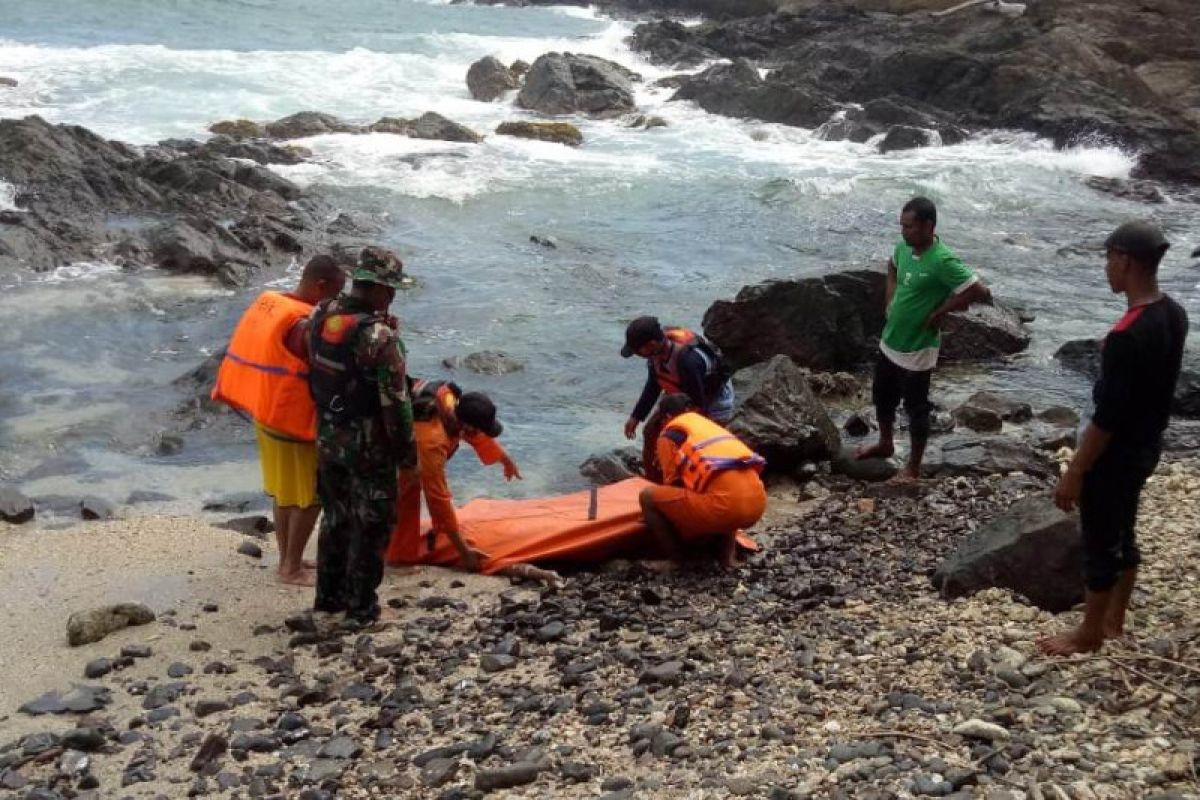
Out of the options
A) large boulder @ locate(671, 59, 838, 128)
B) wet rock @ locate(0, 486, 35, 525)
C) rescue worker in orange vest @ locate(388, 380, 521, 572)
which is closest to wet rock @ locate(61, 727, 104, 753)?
rescue worker in orange vest @ locate(388, 380, 521, 572)

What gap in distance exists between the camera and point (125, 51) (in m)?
33.7

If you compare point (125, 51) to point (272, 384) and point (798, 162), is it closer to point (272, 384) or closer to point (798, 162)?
point (798, 162)

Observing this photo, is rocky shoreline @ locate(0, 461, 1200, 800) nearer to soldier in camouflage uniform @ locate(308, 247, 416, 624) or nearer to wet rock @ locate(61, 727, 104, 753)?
wet rock @ locate(61, 727, 104, 753)

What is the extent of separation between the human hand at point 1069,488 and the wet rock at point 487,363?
7991mm

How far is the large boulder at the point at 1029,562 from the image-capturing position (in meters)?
6.07

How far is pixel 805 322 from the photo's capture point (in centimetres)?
1242

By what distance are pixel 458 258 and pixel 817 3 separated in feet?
88.3

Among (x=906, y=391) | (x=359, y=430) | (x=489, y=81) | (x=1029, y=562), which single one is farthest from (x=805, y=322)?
(x=489, y=81)

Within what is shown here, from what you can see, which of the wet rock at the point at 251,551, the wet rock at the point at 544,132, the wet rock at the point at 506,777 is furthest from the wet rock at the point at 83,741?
the wet rock at the point at 544,132

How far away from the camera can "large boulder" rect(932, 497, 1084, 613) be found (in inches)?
239

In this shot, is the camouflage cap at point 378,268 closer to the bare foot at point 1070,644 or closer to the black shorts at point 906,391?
the bare foot at point 1070,644

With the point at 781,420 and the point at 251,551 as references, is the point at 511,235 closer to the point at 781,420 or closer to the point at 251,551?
the point at 781,420

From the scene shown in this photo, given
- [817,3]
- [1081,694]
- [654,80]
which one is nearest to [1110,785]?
[1081,694]

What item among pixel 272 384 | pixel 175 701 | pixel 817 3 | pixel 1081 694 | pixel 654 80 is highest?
pixel 817 3
